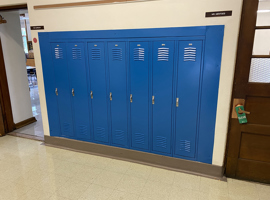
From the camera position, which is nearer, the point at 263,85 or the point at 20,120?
the point at 263,85

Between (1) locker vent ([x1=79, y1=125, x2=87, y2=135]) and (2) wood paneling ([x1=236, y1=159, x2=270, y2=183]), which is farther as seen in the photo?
(1) locker vent ([x1=79, y1=125, x2=87, y2=135])

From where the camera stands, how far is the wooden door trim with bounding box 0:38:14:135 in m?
4.16

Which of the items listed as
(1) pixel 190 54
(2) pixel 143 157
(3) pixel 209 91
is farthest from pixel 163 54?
(2) pixel 143 157

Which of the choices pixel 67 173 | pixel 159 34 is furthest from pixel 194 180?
pixel 159 34

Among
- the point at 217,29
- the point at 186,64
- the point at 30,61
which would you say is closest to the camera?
the point at 217,29

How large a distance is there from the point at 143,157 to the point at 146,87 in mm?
1162

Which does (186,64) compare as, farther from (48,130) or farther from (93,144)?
(48,130)

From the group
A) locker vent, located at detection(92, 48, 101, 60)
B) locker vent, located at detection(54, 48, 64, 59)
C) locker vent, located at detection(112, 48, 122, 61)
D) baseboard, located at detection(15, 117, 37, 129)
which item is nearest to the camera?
locker vent, located at detection(112, 48, 122, 61)

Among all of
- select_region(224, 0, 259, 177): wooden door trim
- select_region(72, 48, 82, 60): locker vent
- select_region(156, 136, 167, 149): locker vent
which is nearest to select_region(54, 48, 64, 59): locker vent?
select_region(72, 48, 82, 60): locker vent

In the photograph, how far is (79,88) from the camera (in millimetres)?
3414

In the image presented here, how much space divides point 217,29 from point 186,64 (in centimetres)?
56

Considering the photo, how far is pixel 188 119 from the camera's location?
287cm

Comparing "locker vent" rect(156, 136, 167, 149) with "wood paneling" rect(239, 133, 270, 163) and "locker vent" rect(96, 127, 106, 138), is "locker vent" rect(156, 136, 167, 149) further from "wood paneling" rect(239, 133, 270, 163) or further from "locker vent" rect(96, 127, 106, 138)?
"wood paneling" rect(239, 133, 270, 163)

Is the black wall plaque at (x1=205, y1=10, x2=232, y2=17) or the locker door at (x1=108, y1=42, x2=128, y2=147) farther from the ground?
the black wall plaque at (x1=205, y1=10, x2=232, y2=17)
